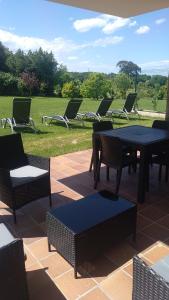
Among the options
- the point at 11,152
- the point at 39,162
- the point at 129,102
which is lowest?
the point at 39,162

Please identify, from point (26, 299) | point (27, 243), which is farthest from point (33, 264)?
point (26, 299)

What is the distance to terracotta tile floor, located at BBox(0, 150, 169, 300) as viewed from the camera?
1866mm

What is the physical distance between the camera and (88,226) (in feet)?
6.46

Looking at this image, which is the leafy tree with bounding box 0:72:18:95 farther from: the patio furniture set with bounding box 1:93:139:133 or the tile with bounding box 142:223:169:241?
the tile with bounding box 142:223:169:241

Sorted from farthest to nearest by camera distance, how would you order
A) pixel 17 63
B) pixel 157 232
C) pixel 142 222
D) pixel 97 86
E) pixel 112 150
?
pixel 17 63 → pixel 97 86 → pixel 112 150 → pixel 142 222 → pixel 157 232

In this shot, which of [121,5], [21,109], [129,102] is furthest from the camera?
[129,102]

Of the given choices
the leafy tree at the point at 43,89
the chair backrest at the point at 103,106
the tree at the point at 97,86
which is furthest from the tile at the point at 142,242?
the leafy tree at the point at 43,89

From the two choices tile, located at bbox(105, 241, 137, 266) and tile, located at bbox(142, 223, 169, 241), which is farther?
tile, located at bbox(142, 223, 169, 241)

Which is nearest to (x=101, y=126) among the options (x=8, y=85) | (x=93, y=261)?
(x=93, y=261)

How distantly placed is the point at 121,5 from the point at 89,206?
10.4 ft

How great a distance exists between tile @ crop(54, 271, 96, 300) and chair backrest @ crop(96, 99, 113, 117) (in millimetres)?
7114

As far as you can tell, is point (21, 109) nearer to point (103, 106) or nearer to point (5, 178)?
point (103, 106)

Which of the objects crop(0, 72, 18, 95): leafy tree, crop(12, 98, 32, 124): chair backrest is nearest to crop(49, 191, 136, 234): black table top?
crop(12, 98, 32, 124): chair backrest

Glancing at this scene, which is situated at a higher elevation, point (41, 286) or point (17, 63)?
point (17, 63)
